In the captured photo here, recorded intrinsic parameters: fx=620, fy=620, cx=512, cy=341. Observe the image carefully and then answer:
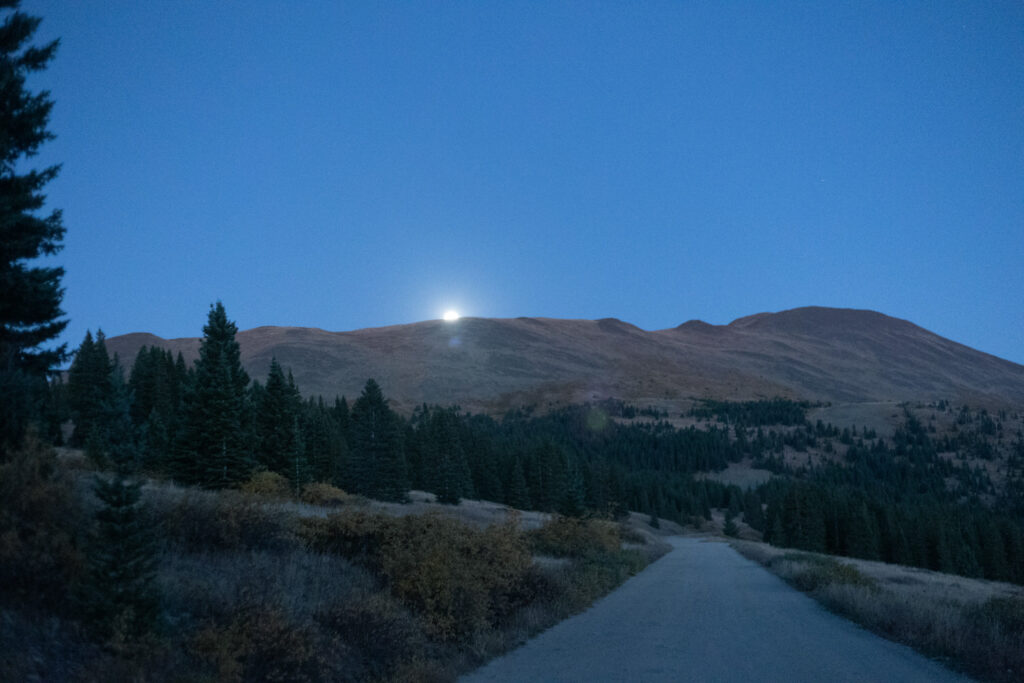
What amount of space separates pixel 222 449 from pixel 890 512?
7922 centimetres

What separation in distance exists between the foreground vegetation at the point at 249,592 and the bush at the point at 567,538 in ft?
30.7

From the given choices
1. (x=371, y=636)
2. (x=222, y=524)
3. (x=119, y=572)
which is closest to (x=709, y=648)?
(x=371, y=636)

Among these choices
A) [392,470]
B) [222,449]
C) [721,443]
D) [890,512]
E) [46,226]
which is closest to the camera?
[46,226]

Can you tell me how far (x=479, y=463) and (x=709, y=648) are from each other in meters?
72.3

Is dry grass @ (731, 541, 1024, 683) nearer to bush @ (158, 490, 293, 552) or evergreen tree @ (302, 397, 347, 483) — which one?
bush @ (158, 490, 293, 552)

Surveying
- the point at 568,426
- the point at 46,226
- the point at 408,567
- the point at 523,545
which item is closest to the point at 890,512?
the point at 523,545

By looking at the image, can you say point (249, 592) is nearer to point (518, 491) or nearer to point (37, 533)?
point (37, 533)

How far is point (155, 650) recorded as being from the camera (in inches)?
234

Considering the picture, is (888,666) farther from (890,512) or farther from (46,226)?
(890,512)

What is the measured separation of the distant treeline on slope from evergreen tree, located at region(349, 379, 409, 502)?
14cm

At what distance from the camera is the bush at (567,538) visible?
24.6m

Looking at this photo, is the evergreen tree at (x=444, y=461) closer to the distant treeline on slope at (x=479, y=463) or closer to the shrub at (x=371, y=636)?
the distant treeline on slope at (x=479, y=463)

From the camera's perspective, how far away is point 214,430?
104ft

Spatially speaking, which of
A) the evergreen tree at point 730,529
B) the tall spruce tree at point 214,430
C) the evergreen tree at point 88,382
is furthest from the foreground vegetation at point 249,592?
the evergreen tree at point 730,529
